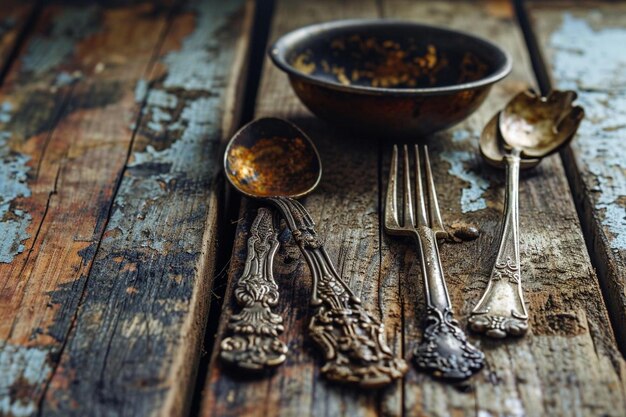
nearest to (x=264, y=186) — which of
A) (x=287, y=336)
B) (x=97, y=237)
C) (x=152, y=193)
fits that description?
(x=152, y=193)

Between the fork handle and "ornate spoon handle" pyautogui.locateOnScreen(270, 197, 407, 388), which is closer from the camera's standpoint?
"ornate spoon handle" pyautogui.locateOnScreen(270, 197, 407, 388)

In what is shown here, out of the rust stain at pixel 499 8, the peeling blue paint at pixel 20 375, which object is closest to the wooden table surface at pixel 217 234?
the peeling blue paint at pixel 20 375

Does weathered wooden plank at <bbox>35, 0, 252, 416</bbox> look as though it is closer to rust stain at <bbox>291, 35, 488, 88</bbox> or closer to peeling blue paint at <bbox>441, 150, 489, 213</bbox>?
rust stain at <bbox>291, 35, 488, 88</bbox>

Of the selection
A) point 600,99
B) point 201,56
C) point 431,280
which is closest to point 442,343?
point 431,280

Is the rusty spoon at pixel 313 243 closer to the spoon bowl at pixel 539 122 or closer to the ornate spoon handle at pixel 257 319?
the ornate spoon handle at pixel 257 319

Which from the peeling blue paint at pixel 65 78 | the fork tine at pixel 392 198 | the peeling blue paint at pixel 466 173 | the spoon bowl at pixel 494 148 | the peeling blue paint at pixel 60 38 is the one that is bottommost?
the peeling blue paint at pixel 60 38

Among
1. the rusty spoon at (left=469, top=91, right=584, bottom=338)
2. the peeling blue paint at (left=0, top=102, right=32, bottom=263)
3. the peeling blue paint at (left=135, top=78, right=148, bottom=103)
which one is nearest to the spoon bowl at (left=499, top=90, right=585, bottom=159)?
the rusty spoon at (left=469, top=91, right=584, bottom=338)
